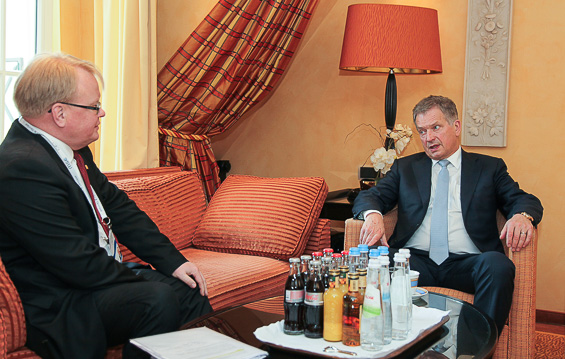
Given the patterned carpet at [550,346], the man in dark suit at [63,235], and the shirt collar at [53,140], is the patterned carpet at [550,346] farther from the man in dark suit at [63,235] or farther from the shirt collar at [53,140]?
the shirt collar at [53,140]

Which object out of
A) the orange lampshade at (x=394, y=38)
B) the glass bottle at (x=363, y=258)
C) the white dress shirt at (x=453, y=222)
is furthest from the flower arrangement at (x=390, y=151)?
the glass bottle at (x=363, y=258)

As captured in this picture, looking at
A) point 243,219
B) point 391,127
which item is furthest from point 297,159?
point 243,219

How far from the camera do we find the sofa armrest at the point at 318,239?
2.92 m

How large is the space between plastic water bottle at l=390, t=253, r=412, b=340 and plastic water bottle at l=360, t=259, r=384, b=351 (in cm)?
11

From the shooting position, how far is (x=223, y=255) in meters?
2.82

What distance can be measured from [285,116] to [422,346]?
2676 millimetres

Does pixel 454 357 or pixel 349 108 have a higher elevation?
pixel 349 108

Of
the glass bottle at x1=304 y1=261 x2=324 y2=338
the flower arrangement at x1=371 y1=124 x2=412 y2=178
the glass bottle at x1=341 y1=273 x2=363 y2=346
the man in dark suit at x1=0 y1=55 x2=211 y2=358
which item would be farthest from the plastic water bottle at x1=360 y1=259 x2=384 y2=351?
the flower arrangement at x1=371 y1=124 x2=412 y2=178

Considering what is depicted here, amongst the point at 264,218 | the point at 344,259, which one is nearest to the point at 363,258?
the point at 344,259

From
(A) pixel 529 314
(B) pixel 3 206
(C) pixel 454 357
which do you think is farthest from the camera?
(A) pixel 529 314

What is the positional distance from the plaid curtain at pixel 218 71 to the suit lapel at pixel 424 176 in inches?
49.3

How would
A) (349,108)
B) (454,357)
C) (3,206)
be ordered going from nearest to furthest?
1. (454,357)
2. (3,206)
3. (349,108)

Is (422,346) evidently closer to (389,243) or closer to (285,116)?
(389,243)

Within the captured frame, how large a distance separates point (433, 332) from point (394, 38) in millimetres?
1868
